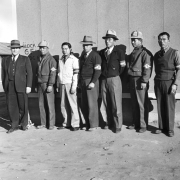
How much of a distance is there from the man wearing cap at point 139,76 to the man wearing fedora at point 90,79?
696 millimetres

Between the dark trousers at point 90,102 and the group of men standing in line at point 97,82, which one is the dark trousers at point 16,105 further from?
the dark trousers at point 90,102

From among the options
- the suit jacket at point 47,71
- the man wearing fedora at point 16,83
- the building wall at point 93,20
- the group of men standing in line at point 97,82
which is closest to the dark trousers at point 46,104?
the group of men standing in line at point 97,82

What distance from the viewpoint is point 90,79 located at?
5.03m

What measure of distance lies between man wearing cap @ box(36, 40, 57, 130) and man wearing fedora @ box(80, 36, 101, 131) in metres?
0.69

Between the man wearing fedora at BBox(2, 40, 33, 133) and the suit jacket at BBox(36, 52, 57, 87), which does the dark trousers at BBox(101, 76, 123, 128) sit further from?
the man wearing fedora at BBox(2, 40, 33, 133)

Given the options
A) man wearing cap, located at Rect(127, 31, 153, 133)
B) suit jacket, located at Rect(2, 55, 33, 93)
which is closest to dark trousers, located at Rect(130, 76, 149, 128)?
man wearing cap, located at Rect(127, 31, 153, 133)

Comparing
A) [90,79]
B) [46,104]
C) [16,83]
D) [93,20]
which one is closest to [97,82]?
[90,79]

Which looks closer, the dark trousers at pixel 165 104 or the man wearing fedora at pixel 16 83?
the dark trousers at pixel 165 104

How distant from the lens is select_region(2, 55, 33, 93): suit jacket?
5.29 meters

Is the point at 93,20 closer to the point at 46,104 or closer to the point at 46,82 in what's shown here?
the point at 46,82

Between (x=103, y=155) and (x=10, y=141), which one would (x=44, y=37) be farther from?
(x=103, y=155)

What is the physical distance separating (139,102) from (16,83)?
266 centimetres

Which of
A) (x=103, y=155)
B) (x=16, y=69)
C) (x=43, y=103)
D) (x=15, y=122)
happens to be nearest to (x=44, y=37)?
(x=16, y=69)

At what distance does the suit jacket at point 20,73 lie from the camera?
5.29 meters
